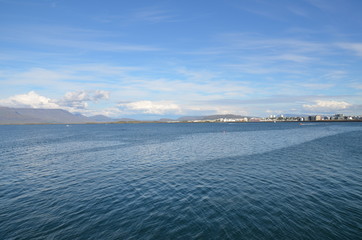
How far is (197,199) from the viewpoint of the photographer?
85.4 feet

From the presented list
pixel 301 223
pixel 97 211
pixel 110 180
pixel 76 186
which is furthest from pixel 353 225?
pixel 76 186

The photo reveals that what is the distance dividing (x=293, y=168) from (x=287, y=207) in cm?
2031

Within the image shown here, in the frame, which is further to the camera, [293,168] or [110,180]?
[293,168]

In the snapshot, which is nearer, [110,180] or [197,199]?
[197,199]

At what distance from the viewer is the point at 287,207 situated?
23.2 metres

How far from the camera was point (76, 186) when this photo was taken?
32031mm

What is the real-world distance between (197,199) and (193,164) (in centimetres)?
2025

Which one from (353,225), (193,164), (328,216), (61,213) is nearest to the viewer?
(353,225)

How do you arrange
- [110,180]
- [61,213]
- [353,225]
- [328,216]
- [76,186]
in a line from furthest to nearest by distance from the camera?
[110,180] < [76,186] < [61,213] < [328,216] < [353,225]

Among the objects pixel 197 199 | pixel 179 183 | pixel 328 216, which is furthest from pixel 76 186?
pixel 328 216

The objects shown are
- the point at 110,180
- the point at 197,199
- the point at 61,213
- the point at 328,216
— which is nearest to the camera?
the point at 328,216

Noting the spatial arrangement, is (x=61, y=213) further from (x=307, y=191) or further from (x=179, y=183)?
(x=307, y=191)

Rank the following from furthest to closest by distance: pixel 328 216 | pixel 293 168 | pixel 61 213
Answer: pixel 293 168 → pixel 61 213 → pixel 328 216

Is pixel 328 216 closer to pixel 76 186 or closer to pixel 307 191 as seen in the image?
pixel 307 191
